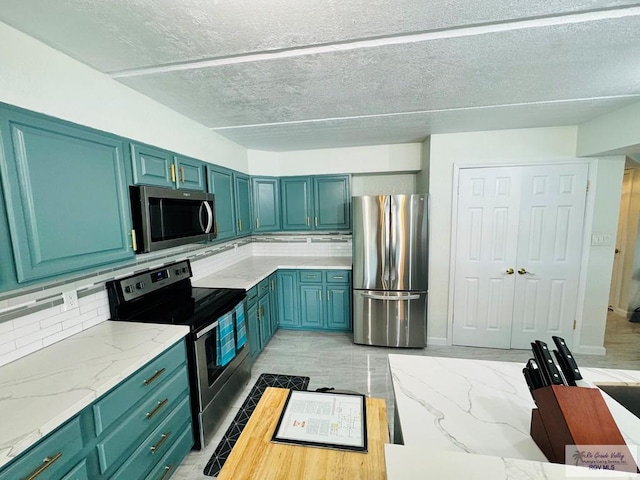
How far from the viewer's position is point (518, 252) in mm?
2891

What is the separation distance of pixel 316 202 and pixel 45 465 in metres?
3.09

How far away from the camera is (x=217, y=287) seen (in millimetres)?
2443

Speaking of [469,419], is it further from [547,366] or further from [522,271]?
[522,271]

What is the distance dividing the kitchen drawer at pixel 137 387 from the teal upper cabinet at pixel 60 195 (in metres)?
0.61

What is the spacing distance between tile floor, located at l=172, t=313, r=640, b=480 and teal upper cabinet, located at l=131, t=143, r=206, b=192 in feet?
6.11

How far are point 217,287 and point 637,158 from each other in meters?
4.60

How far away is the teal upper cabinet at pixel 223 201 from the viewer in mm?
2605

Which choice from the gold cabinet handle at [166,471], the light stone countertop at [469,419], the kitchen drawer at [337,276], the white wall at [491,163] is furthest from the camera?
the kitchen drawer at [337,276]

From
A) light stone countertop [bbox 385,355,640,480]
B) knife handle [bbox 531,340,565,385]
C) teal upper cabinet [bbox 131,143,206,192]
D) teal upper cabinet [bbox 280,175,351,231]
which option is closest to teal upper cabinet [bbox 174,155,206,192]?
teal upper cabinet [bbox 131,143,206,192]

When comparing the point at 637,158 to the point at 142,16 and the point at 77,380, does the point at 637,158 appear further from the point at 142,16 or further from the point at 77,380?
the point at 77,380

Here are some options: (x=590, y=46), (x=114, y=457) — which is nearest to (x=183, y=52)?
(x=114, y=457)

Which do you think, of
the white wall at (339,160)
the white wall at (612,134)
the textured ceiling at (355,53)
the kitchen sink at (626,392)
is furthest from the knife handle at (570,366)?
the white wall at (339,160)

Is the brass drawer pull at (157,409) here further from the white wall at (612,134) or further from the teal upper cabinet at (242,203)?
the white wall at (612,134)

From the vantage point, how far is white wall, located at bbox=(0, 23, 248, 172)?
117 cm
